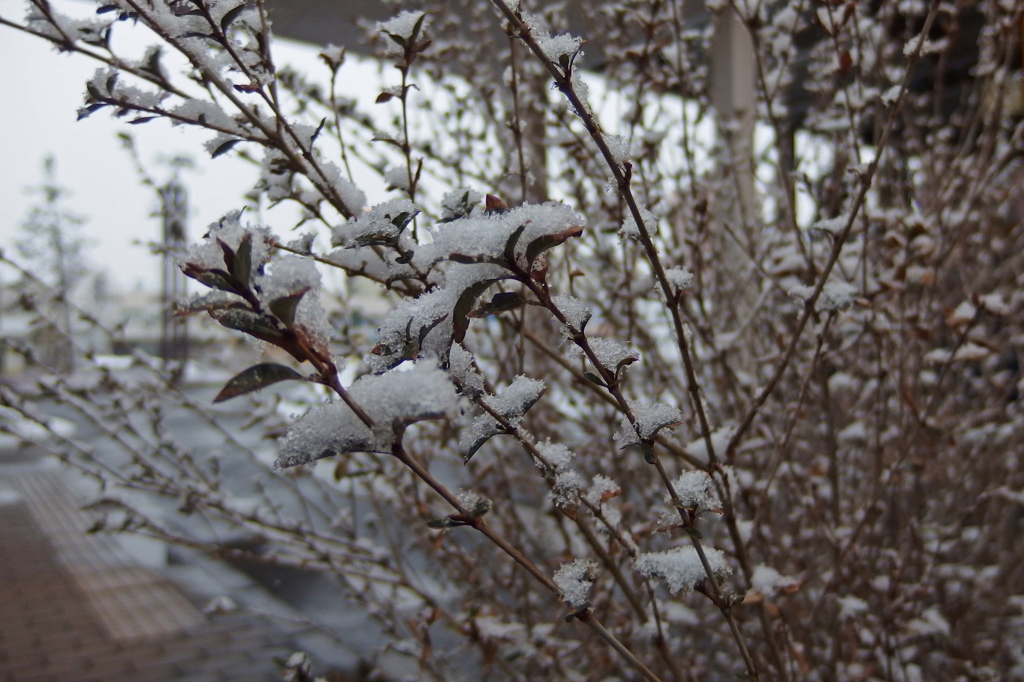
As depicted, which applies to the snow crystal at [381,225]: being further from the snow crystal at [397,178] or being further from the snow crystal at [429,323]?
the snow crystal at [397,178]

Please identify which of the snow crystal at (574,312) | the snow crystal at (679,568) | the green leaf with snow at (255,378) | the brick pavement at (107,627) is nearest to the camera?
the green leaf with snow at (255,378)

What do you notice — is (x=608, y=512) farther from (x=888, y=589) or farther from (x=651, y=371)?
(x=651, y=371)

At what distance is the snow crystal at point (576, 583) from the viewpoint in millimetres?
683

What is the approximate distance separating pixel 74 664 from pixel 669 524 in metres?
3.31

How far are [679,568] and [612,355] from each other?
27 centimetres

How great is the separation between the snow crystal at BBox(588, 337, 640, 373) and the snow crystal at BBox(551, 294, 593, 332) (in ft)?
0.14

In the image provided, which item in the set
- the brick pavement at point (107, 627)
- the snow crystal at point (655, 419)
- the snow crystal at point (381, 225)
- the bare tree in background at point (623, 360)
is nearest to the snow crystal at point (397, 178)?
the bare tree in background at point (623, 360)

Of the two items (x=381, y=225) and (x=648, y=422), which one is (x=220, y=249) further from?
(x=648, y=422)

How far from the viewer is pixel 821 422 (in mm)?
2127

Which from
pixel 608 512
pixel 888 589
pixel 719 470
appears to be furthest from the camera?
pixel 888 589

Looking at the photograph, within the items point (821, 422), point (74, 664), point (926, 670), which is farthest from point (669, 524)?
point (74, 664)

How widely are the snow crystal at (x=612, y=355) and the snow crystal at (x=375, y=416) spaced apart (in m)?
0.20

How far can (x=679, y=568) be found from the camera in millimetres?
757

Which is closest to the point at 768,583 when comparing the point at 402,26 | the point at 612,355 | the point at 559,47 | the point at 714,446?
the point at 714,446
